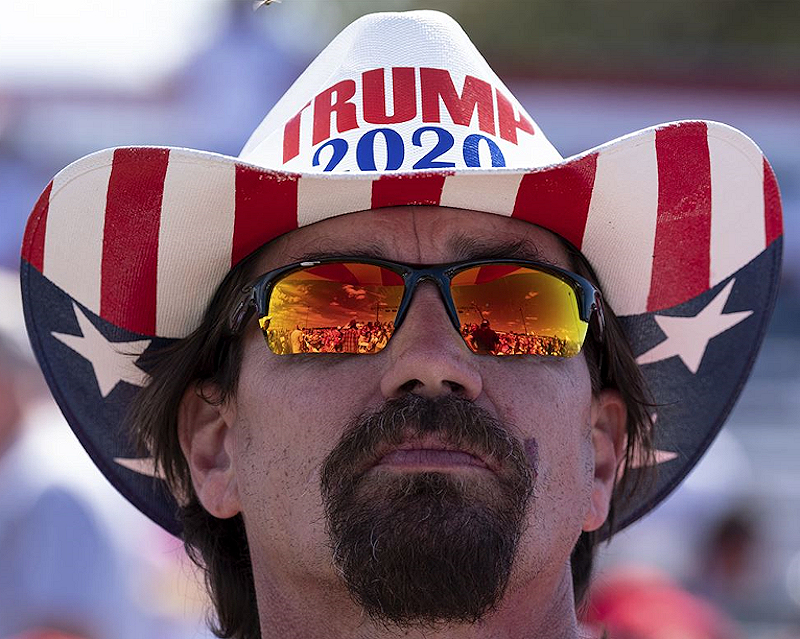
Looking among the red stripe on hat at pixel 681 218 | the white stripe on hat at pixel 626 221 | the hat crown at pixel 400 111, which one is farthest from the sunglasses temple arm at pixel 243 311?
the red stripe on hat at pixel 681 218

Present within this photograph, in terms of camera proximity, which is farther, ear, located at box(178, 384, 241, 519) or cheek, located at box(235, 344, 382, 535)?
ear, located at box(178, 384, 241, 519)

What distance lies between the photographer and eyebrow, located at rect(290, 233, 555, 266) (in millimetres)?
2453

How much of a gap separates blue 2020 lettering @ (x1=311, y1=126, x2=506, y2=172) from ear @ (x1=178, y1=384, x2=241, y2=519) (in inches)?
23.4

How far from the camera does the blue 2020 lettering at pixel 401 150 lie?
2.39 metres

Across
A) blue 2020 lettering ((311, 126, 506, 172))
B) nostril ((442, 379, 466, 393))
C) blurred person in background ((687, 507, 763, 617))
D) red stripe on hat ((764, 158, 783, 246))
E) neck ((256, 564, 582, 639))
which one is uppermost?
blue 2020 lettering ((311, 126, 506, 172))

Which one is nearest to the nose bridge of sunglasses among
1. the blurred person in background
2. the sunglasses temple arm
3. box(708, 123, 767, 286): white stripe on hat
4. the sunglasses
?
the sunglasses

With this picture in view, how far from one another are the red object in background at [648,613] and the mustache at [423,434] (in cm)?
116

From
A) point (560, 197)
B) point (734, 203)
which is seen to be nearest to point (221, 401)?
point (560, 197)

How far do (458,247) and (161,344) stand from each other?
0.73 m

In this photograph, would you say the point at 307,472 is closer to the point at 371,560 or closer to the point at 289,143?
the point at 371,560

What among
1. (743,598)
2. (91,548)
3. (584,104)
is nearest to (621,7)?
(584,104)

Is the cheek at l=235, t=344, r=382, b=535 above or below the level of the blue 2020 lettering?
below

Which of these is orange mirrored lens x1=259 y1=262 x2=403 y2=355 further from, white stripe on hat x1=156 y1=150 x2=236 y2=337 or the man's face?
white stripe on hat x1=156 y1=150 x2=236 y2=337

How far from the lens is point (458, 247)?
2465mm
